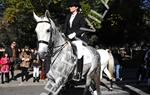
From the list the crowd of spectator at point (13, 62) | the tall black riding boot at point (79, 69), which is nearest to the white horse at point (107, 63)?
the crowd of spectator at point (13, 62)

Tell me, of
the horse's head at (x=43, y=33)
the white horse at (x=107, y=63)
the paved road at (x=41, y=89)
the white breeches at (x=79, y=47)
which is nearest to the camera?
the horse's head at (x=43, y=33)

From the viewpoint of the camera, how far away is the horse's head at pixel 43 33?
872cm

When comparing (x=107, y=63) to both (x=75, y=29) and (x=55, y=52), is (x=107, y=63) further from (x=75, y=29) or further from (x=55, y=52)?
(x=55, y=52)

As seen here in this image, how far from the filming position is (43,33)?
29.0 feet

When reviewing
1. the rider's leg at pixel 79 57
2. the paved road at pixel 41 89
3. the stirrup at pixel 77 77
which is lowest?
the paved road at pixel 41 89

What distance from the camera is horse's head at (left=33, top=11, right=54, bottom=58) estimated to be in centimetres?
872

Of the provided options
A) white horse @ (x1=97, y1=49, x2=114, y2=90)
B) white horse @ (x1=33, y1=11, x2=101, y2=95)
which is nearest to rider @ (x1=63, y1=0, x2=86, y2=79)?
white horse @ (x1=33, y1=11, x2=101, y2=95)

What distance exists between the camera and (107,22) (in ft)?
95.5

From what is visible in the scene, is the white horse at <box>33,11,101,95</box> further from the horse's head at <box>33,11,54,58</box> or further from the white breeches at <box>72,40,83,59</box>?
the white breeches at <box>72,40,83,59</box>

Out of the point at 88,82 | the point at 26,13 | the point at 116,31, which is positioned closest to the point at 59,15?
the point at 26,13

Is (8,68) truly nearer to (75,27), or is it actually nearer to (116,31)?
(75,27)

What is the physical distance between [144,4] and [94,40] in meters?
5.01

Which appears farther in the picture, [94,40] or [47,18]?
[94,40]

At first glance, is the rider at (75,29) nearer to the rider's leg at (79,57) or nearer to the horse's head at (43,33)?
the rider's leg at (79,57)
